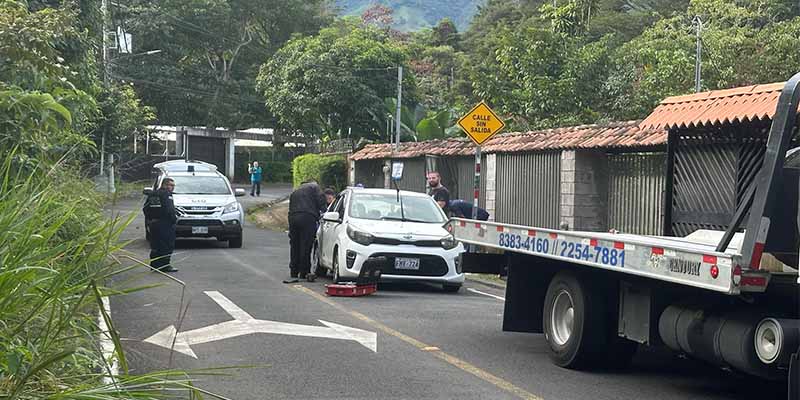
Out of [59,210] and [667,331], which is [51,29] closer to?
[59,210]

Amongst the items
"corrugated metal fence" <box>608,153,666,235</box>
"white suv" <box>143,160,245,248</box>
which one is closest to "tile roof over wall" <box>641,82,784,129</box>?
"corrugated metal fence" <box>608,153,666,235</box>

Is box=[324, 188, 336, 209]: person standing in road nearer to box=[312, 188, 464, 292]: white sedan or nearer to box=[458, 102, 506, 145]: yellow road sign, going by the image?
box=[312, 188, 464, 292]: white sedan

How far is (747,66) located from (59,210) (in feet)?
91.9

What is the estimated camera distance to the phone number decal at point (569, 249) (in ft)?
26.0

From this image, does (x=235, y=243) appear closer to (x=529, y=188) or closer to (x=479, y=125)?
(x=529, y=188)

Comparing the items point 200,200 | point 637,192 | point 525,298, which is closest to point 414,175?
point 200,200

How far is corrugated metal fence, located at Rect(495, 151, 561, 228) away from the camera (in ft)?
65.8

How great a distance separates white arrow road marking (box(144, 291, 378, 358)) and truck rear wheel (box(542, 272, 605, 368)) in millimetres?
1649

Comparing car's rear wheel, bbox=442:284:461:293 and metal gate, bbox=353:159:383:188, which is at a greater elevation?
metal gate, bbox=353:159:383:188

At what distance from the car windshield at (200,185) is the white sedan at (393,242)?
825 cm

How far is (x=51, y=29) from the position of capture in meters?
12.7

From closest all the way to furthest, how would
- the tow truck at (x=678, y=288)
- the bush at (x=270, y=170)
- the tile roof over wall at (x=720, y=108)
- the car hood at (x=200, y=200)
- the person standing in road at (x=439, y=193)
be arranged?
the tow truck at (x=678, y=288) → the tile roof over wall at (x=720, y=108) → the person standing in road at (x=439, y=193) → the car hood at (x=200, y=200) → the bush at (x=270, y=170)

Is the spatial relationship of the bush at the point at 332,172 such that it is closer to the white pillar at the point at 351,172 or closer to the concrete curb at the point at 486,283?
the white pillar at the point at 351,172

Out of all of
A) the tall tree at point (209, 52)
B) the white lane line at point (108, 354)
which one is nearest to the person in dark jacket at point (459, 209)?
the white lane line at point (108, 354)
